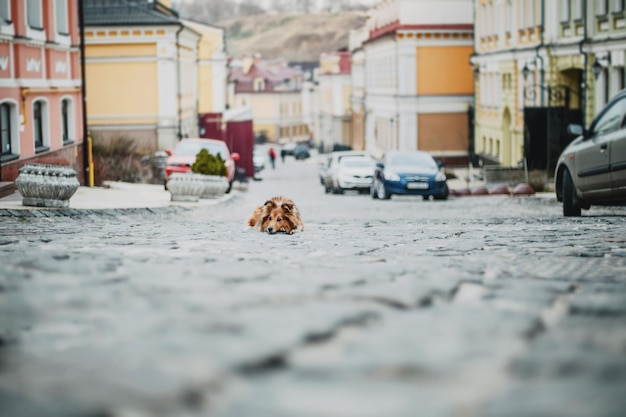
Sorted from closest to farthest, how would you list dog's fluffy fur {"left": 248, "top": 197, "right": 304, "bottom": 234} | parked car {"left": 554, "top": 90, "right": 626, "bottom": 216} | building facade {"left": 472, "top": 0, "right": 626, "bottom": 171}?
dog's fluffy fur {"left": 248, "top": 197, "right": 304, "bottom": 234} → parked car {"left": 554, "top": 90, "right": 626, "bottom": 216} → building facade {"left": 472, "top": 0, "right": 626, "bottom": 171}

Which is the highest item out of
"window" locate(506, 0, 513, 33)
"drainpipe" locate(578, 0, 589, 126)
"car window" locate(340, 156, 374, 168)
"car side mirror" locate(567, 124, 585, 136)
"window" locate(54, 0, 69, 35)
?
"window" locate(506, 0, 513, 33)

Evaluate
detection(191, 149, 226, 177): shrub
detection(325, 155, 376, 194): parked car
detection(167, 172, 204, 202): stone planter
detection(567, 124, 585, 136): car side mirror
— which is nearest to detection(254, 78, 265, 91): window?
detection(325, 155, 376, 194): parked car

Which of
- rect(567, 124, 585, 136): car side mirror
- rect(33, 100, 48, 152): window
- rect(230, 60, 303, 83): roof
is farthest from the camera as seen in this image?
rect(230, 60, 303, 83): roof

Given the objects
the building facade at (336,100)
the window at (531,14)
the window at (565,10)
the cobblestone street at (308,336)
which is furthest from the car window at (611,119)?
the building facade at (336,100)

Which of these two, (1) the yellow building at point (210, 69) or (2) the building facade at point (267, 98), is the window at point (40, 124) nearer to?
(1) the yellow building at point (210, 69)

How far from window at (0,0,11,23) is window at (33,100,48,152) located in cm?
315

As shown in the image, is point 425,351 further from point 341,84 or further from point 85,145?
point 341,84

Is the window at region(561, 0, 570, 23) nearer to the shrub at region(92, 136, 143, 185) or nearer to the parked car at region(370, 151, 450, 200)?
the parked car at region(370, 151, 450, 200)

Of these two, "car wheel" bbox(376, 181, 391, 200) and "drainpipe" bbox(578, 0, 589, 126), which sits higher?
"drainpipe" bbox(578, 0, 589, 126)

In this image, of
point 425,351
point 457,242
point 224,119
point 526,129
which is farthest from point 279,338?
point 224,119

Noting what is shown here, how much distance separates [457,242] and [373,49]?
61310mm

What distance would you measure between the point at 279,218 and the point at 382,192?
55.0ft

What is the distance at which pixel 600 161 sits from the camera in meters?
13.5

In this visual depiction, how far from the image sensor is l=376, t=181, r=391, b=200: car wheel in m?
28.2
